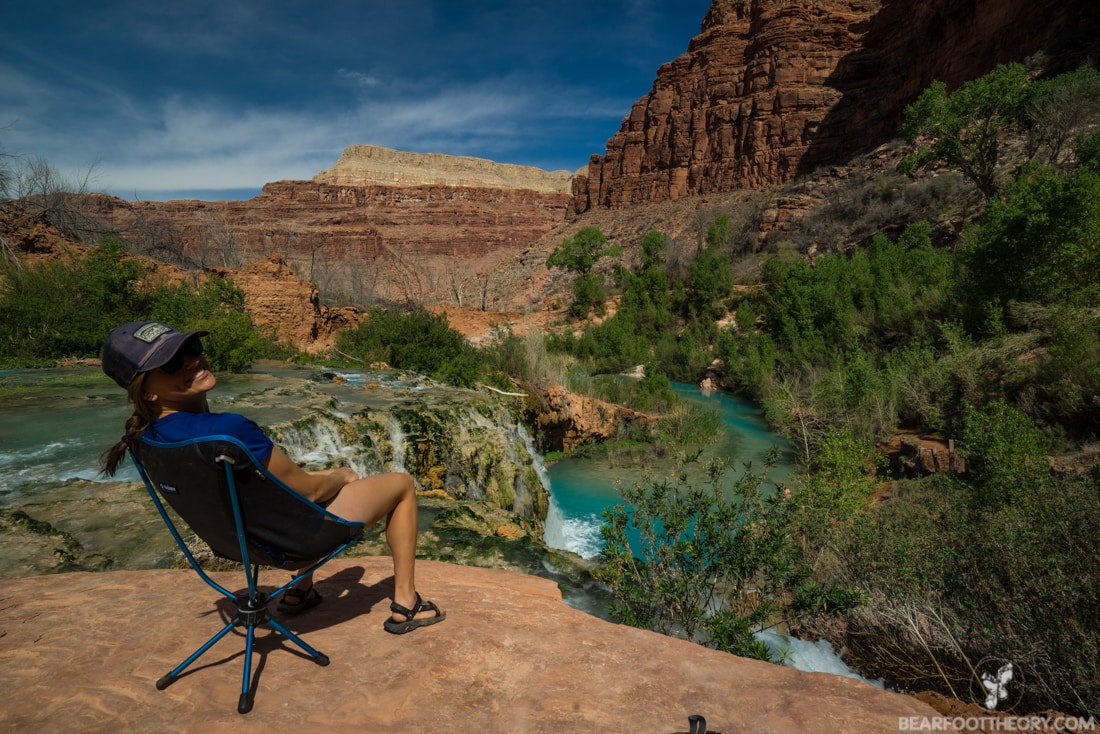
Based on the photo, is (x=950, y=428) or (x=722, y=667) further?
(x=950, y=428)

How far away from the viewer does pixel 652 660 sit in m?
2.28

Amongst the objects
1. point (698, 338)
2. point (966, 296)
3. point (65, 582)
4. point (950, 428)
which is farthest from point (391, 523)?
point (698, 338)

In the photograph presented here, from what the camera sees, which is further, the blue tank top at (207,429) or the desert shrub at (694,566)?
the desert shrub at (694,566)

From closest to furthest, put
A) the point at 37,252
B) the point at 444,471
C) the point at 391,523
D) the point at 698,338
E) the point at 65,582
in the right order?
1. the point at 391,523
2. the point at 65,582
3. the point at 444,471
4. the point at 37,252
5. the point at 698,338

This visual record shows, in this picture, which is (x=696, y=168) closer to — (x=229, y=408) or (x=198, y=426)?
(x=229, y=408)

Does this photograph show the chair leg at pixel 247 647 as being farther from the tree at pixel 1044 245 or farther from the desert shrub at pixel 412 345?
the tree at pixel 1044 245

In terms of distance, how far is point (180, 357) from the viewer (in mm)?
2055

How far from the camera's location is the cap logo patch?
199cm

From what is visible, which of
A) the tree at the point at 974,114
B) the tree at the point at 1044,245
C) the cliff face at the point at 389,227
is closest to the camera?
A: the tree at the point at 1044,245

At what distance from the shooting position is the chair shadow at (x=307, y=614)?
2111 mm

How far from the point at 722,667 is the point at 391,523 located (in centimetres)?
156

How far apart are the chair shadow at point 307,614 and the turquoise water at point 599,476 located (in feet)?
16.0

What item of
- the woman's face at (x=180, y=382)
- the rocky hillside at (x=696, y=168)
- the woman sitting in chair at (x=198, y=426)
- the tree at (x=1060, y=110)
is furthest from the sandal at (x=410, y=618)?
the tree at (x=1060, y=110)

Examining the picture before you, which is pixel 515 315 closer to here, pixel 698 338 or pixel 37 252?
pixel 698 338
